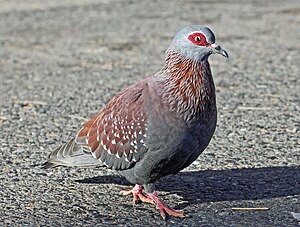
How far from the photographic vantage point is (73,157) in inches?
198

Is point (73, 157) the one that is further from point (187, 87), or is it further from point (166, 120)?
point (187, 87)

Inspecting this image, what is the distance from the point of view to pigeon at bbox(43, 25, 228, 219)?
4.56 metres

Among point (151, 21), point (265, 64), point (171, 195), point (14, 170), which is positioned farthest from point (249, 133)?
point (151, 21)

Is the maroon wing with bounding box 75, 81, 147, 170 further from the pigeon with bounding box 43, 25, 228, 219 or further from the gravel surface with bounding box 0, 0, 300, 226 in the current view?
the gravel surface with bounding box 0, 0, 300, 226

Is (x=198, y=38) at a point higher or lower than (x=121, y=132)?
higher

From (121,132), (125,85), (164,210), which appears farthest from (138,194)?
(125,85)

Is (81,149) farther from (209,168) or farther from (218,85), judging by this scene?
(218,85)

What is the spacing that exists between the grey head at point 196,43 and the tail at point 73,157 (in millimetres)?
929

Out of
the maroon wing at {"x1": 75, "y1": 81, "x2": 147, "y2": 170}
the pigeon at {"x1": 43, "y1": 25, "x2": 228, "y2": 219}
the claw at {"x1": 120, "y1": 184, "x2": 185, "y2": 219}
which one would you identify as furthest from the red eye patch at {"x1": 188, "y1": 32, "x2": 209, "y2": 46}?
the claw at {"x1": 120, "y1": 184, "x2": 185, "y2": 219}

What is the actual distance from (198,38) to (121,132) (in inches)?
30.1

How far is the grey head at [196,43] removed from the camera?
466cm

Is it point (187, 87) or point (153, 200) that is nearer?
point (187, 87)

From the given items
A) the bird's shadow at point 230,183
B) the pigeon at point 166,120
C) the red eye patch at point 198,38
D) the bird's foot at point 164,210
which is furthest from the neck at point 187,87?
the bird's shadow at point 230,183

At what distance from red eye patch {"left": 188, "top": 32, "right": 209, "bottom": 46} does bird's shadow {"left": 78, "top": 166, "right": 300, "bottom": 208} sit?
3.48 feet
